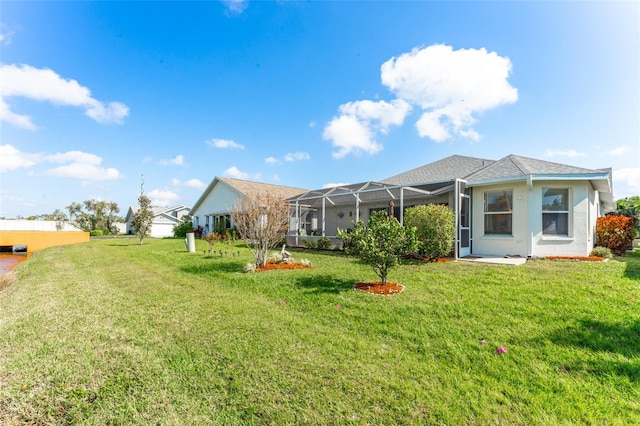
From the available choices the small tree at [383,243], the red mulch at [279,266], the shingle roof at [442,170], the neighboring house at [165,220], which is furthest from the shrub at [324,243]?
the neighboring house at [165,220]

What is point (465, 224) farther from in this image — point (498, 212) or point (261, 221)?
point (261, 221)

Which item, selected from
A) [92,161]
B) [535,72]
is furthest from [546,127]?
[92,161]

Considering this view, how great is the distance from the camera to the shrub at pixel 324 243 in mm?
14422

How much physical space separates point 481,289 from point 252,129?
18.2m

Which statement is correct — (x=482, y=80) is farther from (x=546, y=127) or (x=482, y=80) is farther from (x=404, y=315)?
(x=404, y=315)

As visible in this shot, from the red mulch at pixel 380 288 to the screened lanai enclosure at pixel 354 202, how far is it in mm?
5123

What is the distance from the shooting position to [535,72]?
10656mm

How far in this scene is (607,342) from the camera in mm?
4055

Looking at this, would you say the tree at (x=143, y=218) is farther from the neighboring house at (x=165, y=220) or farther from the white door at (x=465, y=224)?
the white door at (x=465, y=224)

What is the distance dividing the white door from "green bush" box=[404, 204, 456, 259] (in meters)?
1.37

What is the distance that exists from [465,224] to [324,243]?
6.76m

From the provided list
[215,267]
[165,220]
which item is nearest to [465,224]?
[215,267]

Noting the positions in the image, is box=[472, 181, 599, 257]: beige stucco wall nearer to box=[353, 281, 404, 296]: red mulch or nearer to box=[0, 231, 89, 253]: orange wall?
box=[353, 281, 404, 296]: red mulch

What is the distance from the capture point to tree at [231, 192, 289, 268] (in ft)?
31.6
